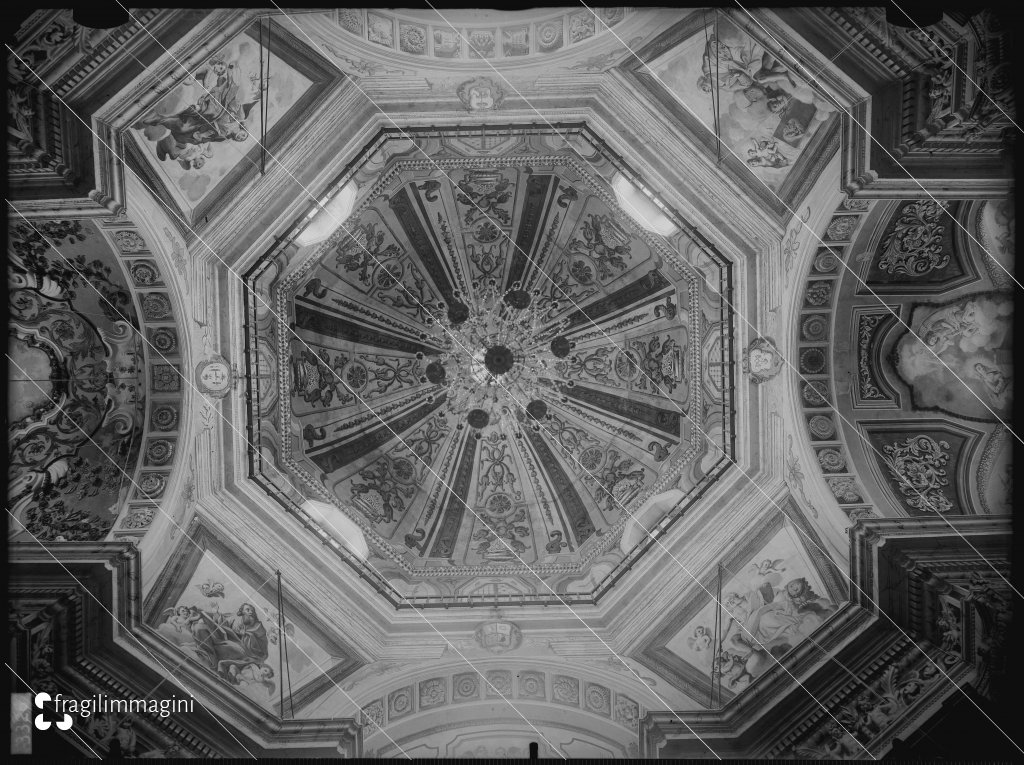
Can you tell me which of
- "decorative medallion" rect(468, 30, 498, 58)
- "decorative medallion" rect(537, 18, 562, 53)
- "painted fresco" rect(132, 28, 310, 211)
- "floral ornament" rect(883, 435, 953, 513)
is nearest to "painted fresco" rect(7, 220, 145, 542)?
"painted fresco" rect(132, 28, 310, 211)

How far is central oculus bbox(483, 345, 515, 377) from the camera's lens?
13484 millimetres

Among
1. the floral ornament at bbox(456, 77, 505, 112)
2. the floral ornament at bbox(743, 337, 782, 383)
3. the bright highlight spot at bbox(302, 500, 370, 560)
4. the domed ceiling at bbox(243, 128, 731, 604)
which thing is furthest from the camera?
the bright highlight spot at bbox(302, 500, 370, 560)

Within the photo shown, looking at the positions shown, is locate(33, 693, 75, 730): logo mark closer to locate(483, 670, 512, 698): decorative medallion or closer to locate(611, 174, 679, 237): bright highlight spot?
locate(483, 670, 512, 698): decorative medallion

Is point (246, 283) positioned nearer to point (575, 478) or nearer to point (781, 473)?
point (575, 478)

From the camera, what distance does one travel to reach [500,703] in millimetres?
11250

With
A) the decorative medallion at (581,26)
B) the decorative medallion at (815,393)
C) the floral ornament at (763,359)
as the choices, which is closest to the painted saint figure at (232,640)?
the floral ornament at (763,359)

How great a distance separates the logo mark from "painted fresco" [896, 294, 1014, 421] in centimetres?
1083

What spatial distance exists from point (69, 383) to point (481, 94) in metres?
6.24

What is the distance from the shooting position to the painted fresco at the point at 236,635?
11.1 metres

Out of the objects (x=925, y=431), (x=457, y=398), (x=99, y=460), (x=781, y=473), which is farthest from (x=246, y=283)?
(x=925, y=431)

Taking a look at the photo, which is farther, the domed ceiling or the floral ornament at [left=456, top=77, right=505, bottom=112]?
the domed ceiling

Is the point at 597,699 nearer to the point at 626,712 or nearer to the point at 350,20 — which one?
the point at 626,712

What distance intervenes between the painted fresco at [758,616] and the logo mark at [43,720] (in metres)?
7.25

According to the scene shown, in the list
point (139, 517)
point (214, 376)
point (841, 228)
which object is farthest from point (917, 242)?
point (139, 517)
